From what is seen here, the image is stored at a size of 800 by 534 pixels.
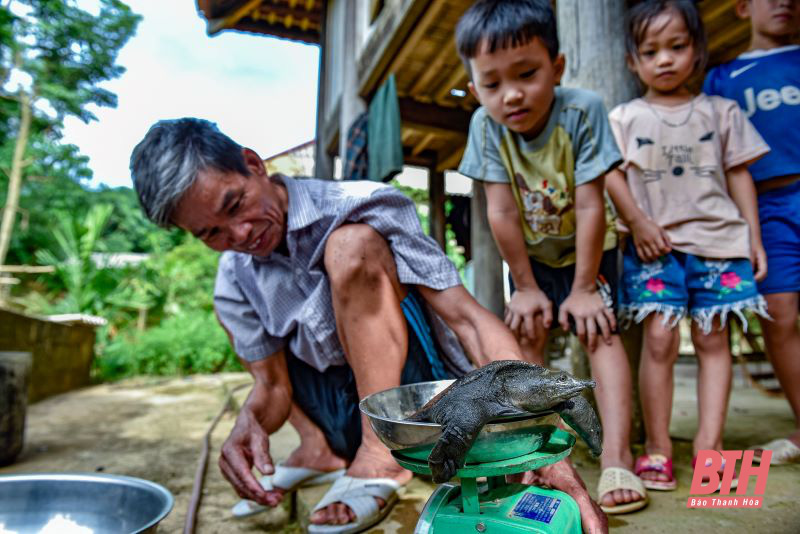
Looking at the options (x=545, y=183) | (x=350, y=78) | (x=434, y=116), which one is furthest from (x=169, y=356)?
(x=545, y=183)

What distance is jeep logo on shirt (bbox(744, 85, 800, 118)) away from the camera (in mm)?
1946

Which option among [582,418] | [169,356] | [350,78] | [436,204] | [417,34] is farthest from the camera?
[169,356]

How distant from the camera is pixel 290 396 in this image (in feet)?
6.03

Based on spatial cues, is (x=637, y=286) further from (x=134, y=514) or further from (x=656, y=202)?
(x=134, y=514)

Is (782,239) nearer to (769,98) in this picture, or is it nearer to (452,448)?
(769,98)

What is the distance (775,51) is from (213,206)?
2.20m

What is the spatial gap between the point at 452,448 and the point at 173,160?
3.92 feet

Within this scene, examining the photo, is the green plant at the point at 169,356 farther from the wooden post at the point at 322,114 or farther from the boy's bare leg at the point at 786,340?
the boy's bare leg at the point at 786,340

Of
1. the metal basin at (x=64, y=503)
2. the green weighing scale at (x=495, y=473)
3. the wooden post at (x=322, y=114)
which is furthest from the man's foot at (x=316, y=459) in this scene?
the wooden post at (x=322, y=114)

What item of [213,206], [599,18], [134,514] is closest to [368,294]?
[213,206]

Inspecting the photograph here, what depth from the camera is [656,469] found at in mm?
1524

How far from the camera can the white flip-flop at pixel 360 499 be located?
126 centimetres

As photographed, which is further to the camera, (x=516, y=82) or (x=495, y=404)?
(x=516, y=82)

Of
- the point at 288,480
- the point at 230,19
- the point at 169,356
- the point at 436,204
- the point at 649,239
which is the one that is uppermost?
the point at 230,19
